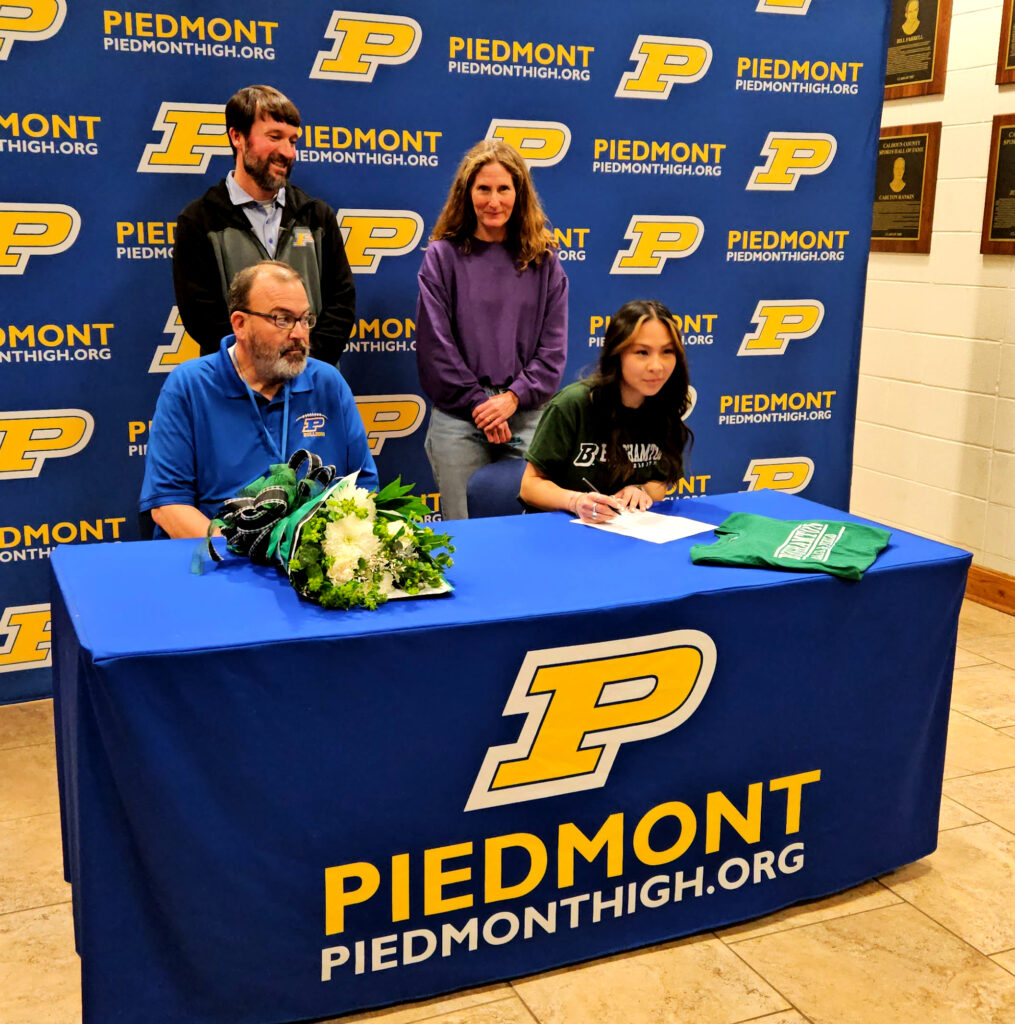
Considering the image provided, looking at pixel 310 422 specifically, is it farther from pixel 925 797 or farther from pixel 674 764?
pixel 925 797

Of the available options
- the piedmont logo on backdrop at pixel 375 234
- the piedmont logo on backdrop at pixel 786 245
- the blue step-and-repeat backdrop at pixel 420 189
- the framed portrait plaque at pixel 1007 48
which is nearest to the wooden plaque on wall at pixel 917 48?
the framed portrait plaque at pixel 1007 48

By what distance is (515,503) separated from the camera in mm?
3172

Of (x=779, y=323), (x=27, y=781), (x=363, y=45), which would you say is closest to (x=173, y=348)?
(x=363, y=45)

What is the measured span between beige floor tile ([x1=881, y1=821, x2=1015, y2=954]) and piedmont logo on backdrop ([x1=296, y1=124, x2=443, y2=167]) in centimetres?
248

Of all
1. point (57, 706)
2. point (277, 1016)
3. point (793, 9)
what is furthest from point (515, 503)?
point (793, 9)

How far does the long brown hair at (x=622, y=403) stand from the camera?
2725 mm

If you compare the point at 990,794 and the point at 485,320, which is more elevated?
the point at 485,320

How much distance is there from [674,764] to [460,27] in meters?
2.54

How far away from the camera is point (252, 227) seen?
3.27m

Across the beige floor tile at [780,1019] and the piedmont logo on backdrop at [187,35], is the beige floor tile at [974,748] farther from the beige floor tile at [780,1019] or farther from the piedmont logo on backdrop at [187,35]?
the piedmont logo on backdrop at [187,35]

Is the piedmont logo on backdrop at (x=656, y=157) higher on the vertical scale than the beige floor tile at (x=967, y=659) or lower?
higher

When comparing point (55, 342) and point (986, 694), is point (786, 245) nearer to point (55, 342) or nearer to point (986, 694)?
point (986, 694)

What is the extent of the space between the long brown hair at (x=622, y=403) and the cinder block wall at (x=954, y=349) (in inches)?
88.7

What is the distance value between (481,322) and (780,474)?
1566 mm
